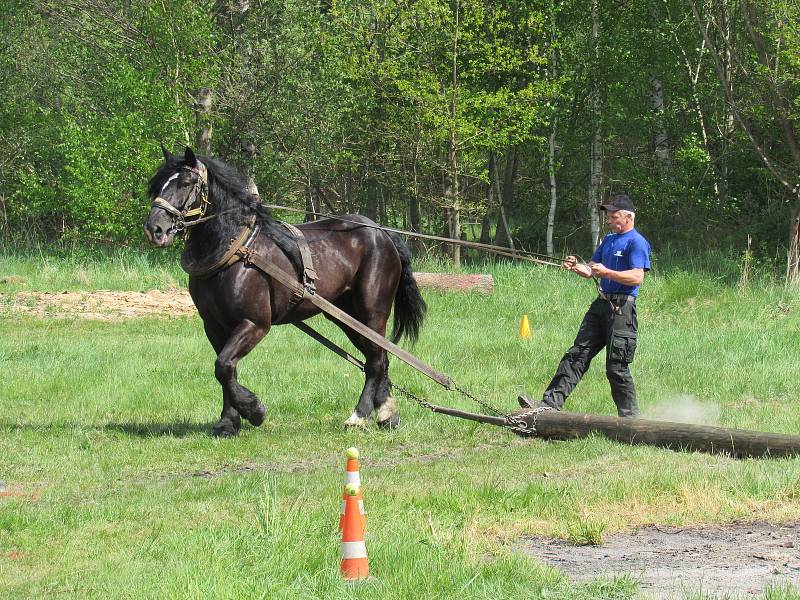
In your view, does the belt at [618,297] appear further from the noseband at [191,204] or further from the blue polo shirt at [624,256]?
the noseband at [191,204]

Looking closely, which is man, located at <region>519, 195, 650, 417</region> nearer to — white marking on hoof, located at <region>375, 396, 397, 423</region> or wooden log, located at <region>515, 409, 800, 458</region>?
wooden log, located at <region>515, 409, 800, 458</region>

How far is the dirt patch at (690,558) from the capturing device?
509 cm

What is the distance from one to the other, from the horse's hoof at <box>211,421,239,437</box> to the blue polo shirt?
3568mm

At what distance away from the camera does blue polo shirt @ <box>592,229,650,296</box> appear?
9.13m

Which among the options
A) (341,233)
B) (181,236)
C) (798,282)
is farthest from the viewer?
(798,282)

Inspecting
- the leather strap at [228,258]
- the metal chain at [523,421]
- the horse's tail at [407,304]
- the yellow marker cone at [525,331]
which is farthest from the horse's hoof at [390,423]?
the yellow marker cone at [525,331]

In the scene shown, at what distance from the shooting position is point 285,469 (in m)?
8.52

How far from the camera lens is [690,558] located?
564cm

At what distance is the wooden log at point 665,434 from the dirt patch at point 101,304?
1035 cm

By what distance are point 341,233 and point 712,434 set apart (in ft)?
13.3

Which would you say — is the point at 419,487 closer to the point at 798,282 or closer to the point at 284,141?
the point at 798,282

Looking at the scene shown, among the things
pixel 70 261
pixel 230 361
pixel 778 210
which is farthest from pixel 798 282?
pixel 70 261

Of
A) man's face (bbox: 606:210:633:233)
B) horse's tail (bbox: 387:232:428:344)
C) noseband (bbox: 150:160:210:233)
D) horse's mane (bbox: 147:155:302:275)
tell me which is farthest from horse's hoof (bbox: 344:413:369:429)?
man's face (bbox: 606:210:633:233)

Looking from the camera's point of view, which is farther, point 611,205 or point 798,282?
point 798,282
